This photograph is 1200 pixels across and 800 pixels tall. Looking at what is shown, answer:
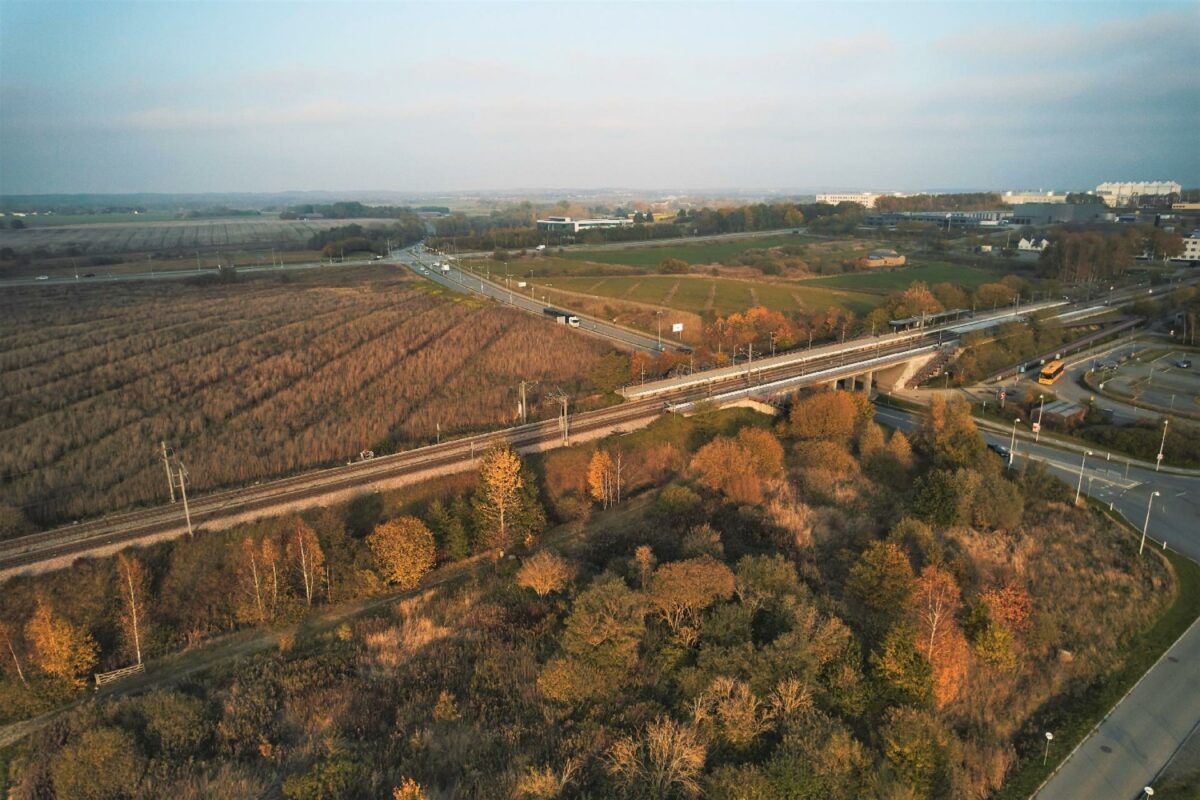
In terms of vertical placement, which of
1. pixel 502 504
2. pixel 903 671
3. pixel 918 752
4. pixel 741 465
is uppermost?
pixel 741 465

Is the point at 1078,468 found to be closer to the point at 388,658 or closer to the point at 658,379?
the point at 658,379

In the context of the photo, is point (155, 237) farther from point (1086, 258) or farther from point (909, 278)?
point (1086, 258)

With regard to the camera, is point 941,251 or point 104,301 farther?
point 941,251

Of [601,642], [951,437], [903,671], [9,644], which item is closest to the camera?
[903,671]

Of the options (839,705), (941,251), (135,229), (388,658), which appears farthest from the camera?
(135,229)

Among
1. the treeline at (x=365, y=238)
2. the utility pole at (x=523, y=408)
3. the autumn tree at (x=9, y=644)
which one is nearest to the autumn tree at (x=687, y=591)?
the utility pole at (x=523, y=408)

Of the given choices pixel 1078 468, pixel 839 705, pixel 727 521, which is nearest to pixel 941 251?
pixel 1078 468

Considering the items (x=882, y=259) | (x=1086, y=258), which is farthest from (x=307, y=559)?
(x=1086, y=258)

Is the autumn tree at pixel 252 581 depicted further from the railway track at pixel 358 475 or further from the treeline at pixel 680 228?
the treeline at pixel 680 228
